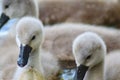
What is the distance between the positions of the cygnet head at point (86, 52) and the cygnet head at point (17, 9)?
2.81 feet

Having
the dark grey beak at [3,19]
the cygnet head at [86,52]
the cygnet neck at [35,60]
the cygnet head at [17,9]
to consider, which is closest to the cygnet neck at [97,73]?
the cygnet head at [86,52]

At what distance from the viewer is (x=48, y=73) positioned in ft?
14.3

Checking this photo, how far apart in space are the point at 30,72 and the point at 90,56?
47 centimetres

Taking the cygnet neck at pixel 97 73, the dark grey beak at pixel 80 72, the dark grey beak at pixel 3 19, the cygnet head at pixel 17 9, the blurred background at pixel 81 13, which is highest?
the dark grey beak at pixel 80 72

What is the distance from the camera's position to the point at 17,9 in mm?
4754

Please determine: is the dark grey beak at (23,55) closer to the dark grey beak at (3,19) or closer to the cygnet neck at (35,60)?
the cygnet neck at (35,60)

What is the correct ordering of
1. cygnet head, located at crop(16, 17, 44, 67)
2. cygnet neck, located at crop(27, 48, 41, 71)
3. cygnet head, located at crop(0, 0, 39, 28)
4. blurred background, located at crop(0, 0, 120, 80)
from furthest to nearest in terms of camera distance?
blurred background, located at crop(0, 0, 120, 80)
cygnet head, located at crop(0, 0, 39, 28)
cygnet neck, located at crop(27, 48, 41, 71)
cygnet head, located at crop(16, 17, 44, 67)

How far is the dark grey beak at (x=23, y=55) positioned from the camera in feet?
12.9

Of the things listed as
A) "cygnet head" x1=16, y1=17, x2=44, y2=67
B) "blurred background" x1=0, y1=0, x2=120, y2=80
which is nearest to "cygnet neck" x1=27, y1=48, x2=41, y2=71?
"cygnet head" x1=16, y1=17, x2=44, y2=67

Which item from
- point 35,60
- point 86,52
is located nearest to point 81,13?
point 35,60

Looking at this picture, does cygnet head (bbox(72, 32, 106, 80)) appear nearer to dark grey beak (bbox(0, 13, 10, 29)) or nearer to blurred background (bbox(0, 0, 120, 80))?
dark grey beak (bbox(0, 13, 10, 29))

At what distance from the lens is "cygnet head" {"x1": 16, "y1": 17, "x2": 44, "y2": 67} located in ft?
13.0

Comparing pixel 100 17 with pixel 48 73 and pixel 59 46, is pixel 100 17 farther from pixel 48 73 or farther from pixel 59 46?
pixel 48 73

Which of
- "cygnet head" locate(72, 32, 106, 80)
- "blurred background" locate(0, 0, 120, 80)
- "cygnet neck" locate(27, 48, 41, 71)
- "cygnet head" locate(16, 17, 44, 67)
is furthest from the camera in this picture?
"blurred background" locate(0, 0, 120, 80)
